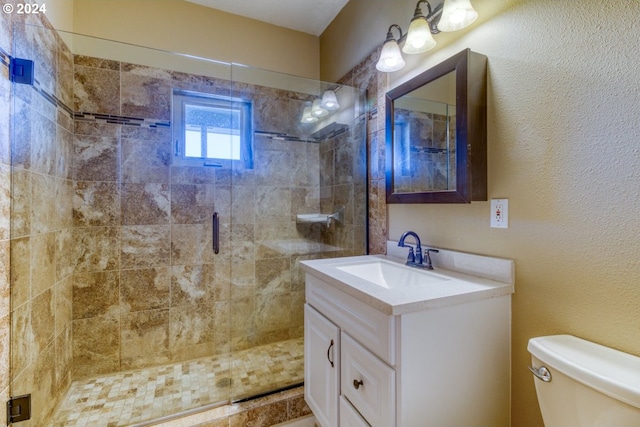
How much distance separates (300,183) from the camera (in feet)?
7.63

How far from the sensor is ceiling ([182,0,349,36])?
7.09ft

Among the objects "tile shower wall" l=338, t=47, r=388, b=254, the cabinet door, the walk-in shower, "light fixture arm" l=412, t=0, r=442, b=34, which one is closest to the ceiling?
the walk-in shower

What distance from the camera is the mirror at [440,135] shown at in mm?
1168

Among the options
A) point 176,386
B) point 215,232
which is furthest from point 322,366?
point 215,232

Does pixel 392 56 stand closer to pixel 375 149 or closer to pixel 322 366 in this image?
pixel 375 149

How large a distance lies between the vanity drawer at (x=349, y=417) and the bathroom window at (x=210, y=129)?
1.67 metres

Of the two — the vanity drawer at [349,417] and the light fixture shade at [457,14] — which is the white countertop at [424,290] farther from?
the light fixture shade at [457,14]

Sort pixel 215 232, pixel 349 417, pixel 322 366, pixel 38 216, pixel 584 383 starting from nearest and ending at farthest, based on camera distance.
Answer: pixel 584 383 → pixel 349 417 → pixel 322 366 → pixel 38 216 → pixel 215 232

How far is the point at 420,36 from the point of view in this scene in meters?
1.35

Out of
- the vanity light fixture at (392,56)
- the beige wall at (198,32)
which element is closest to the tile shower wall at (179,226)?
the beige wall at (198,32)

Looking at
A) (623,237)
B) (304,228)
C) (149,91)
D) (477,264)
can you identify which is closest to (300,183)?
(304,228)

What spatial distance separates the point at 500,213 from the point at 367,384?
0.82 meters

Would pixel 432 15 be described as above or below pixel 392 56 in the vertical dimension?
above

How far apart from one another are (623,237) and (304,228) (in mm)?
1798
